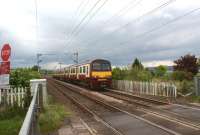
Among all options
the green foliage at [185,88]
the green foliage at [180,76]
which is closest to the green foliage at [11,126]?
Answer: the green foliage at [185,88]

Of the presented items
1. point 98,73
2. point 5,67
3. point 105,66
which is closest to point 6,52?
point 5,67

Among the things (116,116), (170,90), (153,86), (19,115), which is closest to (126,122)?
(116,116)

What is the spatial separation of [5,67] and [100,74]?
19654mm

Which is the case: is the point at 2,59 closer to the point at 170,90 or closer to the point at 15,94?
the point at 15,94

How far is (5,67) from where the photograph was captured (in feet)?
41.8

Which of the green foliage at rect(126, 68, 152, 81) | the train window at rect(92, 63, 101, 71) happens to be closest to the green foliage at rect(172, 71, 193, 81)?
the green foliage at rect(126, 68, 152, 81)

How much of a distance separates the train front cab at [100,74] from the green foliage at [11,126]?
1854cm

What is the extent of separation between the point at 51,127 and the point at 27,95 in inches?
165

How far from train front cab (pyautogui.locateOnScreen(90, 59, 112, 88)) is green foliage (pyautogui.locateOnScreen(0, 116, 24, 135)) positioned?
1854 centimetres

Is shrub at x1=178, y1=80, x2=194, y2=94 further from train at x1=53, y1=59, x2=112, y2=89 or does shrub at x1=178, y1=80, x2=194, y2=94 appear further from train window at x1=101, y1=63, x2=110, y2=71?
train window at x1=101, y1=63, x2=110, y2=71

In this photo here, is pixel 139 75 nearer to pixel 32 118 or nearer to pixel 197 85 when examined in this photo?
pixel 197 85

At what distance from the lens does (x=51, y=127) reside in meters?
11.7

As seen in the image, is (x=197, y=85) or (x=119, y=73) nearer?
(x=197, y=85)

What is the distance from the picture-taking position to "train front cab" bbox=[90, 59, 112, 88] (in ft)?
104
